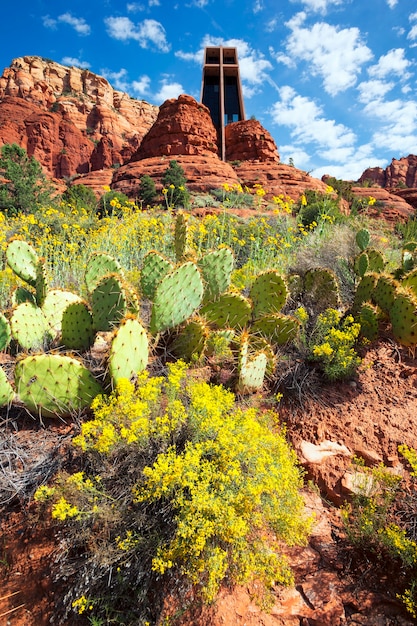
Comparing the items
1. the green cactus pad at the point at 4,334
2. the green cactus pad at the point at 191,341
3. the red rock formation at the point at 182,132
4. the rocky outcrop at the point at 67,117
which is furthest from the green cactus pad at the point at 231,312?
the rocky outcrop at the point at 67,117

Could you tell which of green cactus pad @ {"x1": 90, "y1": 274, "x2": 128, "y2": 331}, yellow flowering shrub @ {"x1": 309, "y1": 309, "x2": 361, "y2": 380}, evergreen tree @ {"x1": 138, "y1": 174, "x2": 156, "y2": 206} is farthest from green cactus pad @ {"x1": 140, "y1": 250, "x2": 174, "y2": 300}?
evergreen tree @ {"x1": 138, "y1": 174, "x2": 156, "y2": 206}

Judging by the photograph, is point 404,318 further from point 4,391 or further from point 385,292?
point 4,391

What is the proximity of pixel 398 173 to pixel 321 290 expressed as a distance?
6740 cm

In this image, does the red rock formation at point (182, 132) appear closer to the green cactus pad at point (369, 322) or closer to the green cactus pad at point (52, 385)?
the green cactus pad at point (369, 322)

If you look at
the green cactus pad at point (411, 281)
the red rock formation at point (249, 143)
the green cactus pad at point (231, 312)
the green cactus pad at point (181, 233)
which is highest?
the red rock formation at point (249, 143)

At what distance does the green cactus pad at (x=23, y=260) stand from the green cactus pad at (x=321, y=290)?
2.74 meters

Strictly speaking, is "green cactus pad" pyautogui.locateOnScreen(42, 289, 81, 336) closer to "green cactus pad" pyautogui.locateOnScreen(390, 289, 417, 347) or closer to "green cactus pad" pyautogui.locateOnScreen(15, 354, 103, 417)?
"green cactus pad" pyautogui.locateOnScreen(15, 354, 103, 417)

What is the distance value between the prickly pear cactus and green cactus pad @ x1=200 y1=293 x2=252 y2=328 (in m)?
0.32

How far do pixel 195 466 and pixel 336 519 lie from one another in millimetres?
1089

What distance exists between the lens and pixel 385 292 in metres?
3.40

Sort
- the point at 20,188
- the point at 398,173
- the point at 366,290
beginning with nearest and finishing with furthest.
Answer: the point at 366,290 < the point at 20,188 < the point at 398,173

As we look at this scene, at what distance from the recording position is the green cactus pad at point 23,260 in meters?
3.09

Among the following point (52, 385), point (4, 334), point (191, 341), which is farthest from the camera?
point (191, 341)

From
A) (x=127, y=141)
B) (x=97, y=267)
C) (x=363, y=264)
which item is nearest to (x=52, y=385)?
(x=97, y=267)
